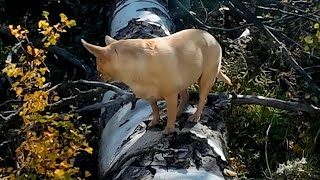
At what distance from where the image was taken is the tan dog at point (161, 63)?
96.2 inches

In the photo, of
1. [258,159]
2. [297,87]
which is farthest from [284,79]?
[258,159]

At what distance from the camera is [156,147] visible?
100 inches

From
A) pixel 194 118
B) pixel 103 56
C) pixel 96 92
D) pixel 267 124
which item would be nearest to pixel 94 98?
pixel 96 92

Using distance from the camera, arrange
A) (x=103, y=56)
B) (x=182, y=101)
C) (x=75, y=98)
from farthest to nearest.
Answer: (x=75, y=98) → (x=182, y=101) → (x=103, y=56)

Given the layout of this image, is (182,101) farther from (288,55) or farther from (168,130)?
(288,55)

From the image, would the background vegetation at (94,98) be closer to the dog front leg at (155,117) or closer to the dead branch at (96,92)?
the dead branch at (96,92)

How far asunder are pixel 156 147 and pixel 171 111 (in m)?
0.16

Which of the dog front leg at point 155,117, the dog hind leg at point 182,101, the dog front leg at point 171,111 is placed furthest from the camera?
the dog hind leg at point 182,101

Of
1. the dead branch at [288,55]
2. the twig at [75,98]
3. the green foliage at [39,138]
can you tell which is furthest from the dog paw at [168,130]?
the dead branch at [288,55]

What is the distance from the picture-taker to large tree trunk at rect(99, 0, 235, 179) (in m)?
2.43

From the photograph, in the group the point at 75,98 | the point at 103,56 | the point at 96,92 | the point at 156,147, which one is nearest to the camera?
the point at 103,56

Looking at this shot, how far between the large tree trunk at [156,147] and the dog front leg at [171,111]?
0.04 m

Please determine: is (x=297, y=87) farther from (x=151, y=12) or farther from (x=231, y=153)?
(x=151, y=12)

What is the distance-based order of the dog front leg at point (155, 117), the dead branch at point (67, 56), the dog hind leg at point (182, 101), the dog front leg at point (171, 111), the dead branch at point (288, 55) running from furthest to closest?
the dead branch at point (67, 56), the dead branch at point (288, 55), the dog hind leg at point (182, 101), the dog front leg at point (155, 117), the dog front leg at point (171, 111)
